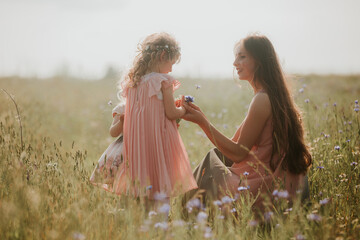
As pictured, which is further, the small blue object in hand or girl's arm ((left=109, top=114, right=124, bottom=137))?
girl's arm ((left=109, top=114, right=124, bottom=137))

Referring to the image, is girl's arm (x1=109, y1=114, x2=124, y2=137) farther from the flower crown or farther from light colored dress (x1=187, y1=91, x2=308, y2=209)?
light colored dress (x1=187, y1=91, x2=308, y2=209)

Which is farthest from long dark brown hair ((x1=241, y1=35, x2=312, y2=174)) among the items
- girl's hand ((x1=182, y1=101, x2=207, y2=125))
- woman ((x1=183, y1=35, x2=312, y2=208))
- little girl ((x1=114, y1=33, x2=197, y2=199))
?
little girl ((x1=114, y1=33, x2=197, y2=199))

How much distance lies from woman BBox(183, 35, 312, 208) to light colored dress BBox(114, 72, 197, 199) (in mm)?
224

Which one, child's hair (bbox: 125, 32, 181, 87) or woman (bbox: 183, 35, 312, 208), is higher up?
child's hair (bbox: 125, 32, 181, 87)

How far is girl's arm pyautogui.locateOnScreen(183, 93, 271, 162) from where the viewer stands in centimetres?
278

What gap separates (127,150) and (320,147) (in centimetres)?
210

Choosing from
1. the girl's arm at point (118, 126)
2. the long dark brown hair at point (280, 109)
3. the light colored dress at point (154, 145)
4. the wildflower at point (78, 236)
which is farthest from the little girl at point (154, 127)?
the wildflower at point (78, 236)

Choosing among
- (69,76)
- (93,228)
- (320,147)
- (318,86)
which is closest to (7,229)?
(93,228)

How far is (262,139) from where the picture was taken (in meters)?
2.86

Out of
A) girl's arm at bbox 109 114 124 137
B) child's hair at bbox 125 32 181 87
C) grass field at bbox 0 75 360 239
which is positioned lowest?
grass field at bbox 0 75 360 239

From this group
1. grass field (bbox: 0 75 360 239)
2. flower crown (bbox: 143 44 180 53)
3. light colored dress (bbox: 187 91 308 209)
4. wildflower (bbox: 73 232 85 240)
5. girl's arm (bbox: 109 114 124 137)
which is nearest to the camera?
wildflower (bbox: 73 232 85 240)

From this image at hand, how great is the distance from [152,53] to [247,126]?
39.2 inches

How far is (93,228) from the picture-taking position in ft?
6.73

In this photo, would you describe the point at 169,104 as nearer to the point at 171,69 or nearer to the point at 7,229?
the point at 171,69
